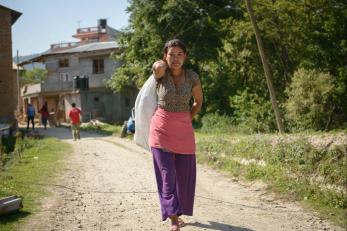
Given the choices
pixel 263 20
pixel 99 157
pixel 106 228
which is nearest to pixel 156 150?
pixel 106 228

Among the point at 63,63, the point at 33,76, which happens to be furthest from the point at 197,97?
the point at 33,76

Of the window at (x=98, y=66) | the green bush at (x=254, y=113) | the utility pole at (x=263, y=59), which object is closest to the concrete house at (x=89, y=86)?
the window at (x=98, y=66)

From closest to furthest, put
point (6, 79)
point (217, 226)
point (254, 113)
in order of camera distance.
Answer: point (217, 226) → point (254, 113) → point (6, 79)

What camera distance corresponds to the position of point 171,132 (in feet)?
18.0

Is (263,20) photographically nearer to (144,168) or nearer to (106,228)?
(144,168)

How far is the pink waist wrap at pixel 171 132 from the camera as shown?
5496mm

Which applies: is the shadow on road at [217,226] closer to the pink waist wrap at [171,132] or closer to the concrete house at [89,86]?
the pink waist wrap at [171,132]

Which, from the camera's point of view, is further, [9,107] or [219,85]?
[9,107]

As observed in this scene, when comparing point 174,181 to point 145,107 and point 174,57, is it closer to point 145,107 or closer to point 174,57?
point 145,107

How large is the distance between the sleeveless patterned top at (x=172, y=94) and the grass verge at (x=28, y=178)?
8.04 ft

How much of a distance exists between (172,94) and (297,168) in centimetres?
497

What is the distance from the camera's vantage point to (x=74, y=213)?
6.75m

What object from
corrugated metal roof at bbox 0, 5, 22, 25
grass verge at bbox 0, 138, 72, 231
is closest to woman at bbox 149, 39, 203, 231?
grass verge at bbox 0, 138, 72, 231

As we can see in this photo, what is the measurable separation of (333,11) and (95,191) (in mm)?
11632
